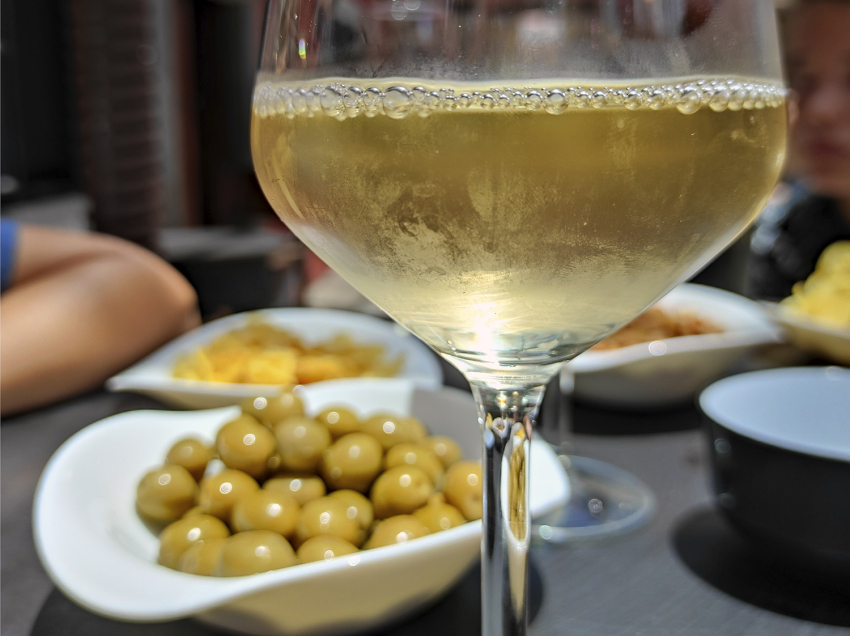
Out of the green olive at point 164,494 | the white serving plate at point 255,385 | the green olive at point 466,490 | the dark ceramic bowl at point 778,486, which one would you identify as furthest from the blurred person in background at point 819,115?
the green olive at point 164,494

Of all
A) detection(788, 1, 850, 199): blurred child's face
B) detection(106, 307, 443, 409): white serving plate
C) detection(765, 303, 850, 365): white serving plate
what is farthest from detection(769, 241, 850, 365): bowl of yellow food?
detection(788, 1, 850, 199): blurred child's face

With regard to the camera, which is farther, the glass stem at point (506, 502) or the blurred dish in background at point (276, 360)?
the blurred dish in background at point (276, 360)

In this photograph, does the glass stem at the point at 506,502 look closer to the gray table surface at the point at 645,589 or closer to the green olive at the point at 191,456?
the gray table surface at the point at 645,589

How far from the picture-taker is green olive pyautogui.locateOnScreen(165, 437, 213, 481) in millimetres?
479

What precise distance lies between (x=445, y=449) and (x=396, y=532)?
0.10 m

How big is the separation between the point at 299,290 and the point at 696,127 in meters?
2.65

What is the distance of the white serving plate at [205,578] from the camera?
33 centimetres

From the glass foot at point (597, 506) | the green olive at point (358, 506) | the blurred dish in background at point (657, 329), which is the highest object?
the green olive at point (358, 506)

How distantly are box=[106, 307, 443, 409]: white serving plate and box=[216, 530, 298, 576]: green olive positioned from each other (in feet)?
0.53

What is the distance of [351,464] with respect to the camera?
469 mm

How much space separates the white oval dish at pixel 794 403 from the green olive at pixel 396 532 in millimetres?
233

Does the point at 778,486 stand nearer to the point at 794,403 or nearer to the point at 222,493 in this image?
the point at 794,403

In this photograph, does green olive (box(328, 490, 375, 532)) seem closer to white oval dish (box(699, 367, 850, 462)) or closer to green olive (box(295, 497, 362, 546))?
green olive (box(295, 497, 362, 546))

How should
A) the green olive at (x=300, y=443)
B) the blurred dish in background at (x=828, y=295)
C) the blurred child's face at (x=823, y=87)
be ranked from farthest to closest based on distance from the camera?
the blurred child's face at (x=823, y=87) < the blurred dish in background at (x=828, y=295) < the green olive at (x=300, y=443)
